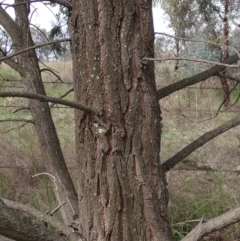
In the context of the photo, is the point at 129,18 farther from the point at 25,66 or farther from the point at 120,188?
the point at 25,66

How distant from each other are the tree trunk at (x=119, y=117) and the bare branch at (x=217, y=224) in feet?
0.28

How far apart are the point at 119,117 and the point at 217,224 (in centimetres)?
40

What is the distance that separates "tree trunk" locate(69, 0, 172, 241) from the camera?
1.19 metres

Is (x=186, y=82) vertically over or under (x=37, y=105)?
under

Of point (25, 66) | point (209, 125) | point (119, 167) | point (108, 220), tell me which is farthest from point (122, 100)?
point (209, 125)

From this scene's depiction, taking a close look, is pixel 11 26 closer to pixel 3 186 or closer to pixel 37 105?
pixel 37 105

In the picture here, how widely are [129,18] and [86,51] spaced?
148 millimetres

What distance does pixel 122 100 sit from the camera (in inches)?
47.3

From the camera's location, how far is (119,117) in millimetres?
1195

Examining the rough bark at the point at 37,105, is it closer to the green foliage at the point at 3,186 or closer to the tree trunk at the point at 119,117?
the tree trunk at the point at 119,117

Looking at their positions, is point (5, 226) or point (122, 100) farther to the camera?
point (122, 100)

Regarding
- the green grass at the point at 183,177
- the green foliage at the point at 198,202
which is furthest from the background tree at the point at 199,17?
the green foliage at the point at 198,202

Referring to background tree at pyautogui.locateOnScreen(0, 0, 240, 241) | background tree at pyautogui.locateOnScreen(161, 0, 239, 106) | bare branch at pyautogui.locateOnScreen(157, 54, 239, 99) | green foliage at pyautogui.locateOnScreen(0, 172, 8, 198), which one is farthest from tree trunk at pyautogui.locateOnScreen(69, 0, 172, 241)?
background tree at pyautogui.locateOnScreen(161, 0, 239, 106)

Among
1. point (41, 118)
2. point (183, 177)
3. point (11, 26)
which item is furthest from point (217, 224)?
point (183, 177)
